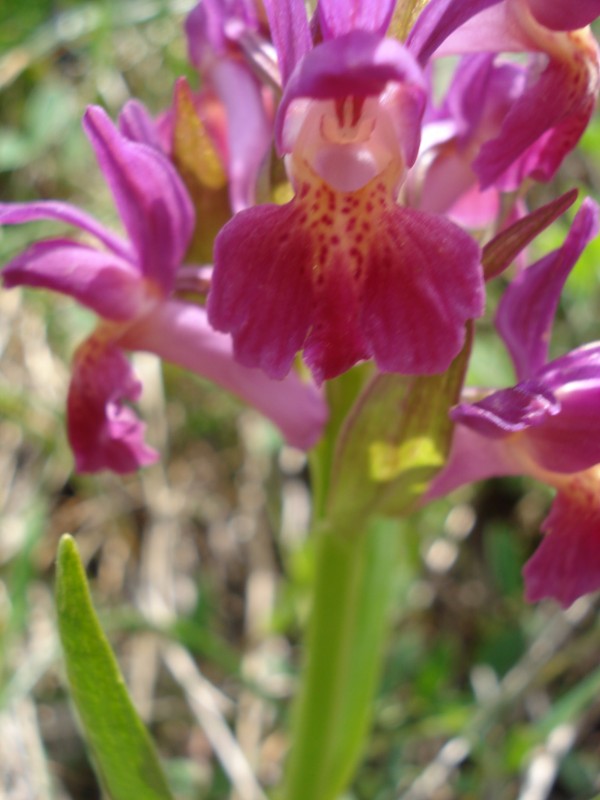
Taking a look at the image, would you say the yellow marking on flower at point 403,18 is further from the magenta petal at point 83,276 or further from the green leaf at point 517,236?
the magenta petal at point 83,276

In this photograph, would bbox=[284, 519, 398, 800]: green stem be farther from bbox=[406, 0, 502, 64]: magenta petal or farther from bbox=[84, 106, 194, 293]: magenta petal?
bbox=[406, 0, 502, 64]: magenta petal

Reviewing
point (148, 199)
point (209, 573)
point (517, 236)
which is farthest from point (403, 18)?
point (209, 573)

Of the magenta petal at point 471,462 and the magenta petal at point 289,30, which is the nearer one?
the magenta petal at point 289,30

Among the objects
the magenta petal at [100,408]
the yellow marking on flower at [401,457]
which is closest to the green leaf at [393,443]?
the yellow marking on flower at [401,457]

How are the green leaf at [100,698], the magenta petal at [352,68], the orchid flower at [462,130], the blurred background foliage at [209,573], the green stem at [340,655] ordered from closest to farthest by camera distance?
the magenta petal at [352,68] → the green leaf at [100,698] → the orchid flower at [462,130] → the green stem at [340,655] → the blurred background foliage at [209,573]

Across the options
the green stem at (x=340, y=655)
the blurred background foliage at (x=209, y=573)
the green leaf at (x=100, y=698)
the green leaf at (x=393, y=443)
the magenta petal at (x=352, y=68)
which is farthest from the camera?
the blurred background foliage at (x=209, y=573)

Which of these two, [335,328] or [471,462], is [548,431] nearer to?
[471,462]
